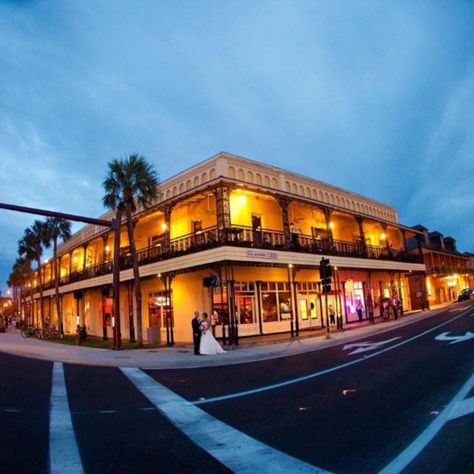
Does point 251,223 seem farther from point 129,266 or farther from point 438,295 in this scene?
point 438,295

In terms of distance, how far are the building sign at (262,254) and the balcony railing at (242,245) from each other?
0.34 meters

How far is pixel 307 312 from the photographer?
1025 inches

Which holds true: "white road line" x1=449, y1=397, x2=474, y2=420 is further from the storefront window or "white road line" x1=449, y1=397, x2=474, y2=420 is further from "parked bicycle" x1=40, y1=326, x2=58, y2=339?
"parked bicycle" x1=40, y1=326, x2=58, y2=339

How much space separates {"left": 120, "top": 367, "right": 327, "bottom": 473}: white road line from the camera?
4.29 metres

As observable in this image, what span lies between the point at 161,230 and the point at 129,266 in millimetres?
3374

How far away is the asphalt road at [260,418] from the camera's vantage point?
445 centimetres

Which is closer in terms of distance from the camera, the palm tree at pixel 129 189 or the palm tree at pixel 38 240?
the palm tree at pixel 129 189

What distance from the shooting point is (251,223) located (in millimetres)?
23797

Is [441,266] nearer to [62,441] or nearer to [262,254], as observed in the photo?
[262,254]

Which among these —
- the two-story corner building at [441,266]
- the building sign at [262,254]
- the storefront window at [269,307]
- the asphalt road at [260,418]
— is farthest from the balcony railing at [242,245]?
the two-story corner building at [441,266]

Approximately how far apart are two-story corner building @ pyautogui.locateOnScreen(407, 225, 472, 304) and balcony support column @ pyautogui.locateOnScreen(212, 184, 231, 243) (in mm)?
29917

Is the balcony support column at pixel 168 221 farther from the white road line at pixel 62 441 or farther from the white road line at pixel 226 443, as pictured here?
the white road line at pixel 226 443

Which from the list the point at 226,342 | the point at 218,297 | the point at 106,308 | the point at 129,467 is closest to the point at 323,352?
the point at 226,342

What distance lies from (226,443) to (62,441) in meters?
2.25
